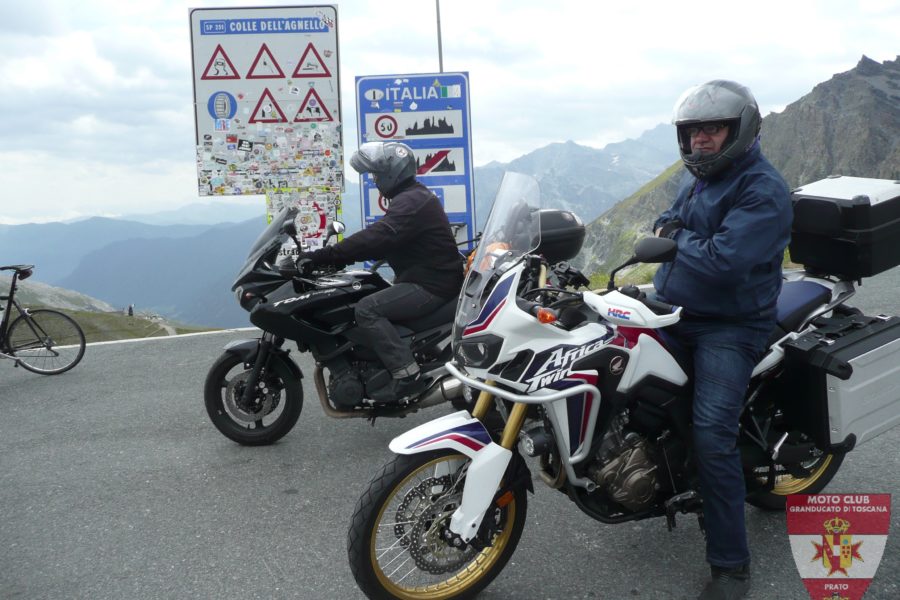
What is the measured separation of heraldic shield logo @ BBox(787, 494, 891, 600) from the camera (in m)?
3.05

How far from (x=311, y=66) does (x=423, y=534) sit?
7095 millimetres

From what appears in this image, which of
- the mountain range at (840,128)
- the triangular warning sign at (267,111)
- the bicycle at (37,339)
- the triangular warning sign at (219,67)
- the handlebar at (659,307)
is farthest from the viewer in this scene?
the mountain range at (840,128)

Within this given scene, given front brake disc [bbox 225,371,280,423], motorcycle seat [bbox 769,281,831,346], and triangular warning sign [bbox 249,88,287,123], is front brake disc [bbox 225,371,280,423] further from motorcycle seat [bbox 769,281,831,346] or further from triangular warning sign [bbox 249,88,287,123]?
triangular warning sign [bbox 249,88,287,123]

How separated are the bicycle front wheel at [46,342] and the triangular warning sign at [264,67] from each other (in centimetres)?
345

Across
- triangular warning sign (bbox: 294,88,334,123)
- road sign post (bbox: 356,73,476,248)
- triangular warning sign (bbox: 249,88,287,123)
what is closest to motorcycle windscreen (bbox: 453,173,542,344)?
road sign post (bbox: 356,73,476,248)

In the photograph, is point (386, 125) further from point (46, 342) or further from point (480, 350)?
point (480, 350)

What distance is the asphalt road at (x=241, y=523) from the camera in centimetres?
329

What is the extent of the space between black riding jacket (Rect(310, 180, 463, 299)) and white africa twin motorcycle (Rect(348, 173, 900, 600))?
1663 millimetres

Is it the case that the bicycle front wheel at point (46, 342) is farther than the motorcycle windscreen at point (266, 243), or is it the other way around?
the bicycle front wheel at point (46, 342)

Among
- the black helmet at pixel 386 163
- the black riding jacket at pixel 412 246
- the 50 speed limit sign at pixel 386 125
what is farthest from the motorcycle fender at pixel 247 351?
the 50 speed limit sign at pixel 386 125

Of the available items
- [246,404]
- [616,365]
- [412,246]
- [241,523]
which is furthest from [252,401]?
[616,365]

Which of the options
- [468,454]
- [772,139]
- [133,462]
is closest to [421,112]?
[133,462]

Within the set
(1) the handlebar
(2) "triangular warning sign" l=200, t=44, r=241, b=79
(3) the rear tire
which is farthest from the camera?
(2) "triangular warning sign" l=200, t=44, r=241, b=79

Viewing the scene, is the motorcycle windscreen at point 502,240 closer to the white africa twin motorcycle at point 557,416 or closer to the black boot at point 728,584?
the white africa twin motorcycle at point 557,416
